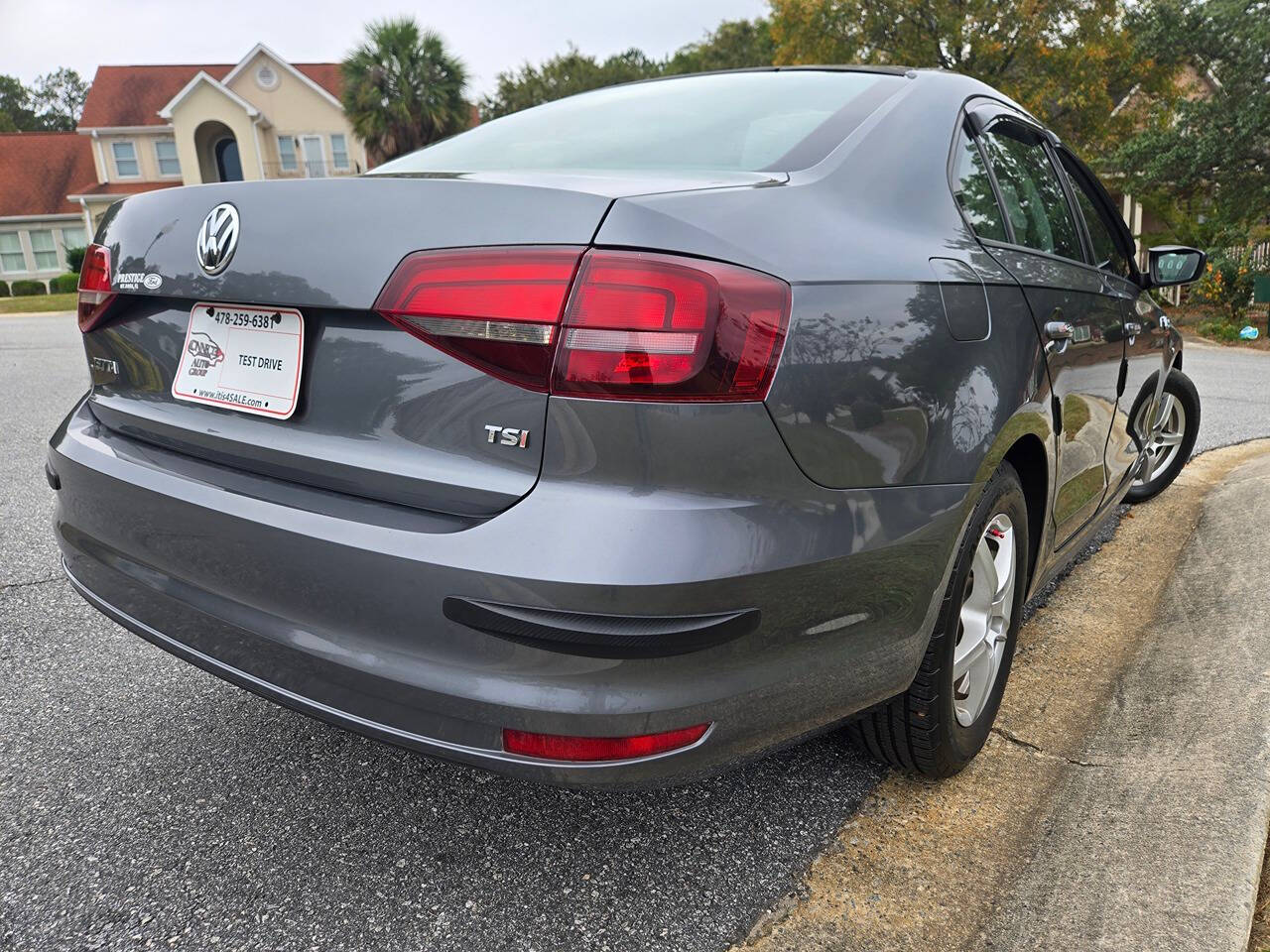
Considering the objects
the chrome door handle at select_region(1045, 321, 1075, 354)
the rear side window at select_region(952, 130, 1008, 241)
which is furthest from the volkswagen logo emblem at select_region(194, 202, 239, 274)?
the chrome door handle at select_region(1045, 321, 1075, 354)

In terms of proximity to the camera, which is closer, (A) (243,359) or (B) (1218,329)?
(A) (243,359)

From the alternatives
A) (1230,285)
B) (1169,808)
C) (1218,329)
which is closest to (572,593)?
(1169,808)

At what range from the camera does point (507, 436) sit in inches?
56.9

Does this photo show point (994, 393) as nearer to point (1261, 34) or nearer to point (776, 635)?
point (776, 635)

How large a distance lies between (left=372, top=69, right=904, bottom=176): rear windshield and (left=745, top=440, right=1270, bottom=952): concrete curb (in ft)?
4.59

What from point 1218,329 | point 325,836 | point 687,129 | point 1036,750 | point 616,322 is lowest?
point 1218,329

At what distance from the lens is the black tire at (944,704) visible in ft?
6.31

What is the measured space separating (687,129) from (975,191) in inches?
26.9

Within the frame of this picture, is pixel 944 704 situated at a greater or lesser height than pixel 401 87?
lesser

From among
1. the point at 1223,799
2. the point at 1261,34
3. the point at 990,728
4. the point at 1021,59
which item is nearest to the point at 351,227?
the point at 990,728

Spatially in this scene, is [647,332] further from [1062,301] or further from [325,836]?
[1062,301]

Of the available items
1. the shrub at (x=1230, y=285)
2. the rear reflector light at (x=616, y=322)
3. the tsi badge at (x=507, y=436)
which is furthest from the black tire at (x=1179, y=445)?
the shrub at (x=1230, y=285)

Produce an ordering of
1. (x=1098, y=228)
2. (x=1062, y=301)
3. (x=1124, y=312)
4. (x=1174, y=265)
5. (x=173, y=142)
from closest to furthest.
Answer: (x=1062, y=301) < (x=1124, y=312) < (x=1098, y=228) < (x=1174, y=265) < (x=173, y=142)

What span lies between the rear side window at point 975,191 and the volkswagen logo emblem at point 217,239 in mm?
1473
